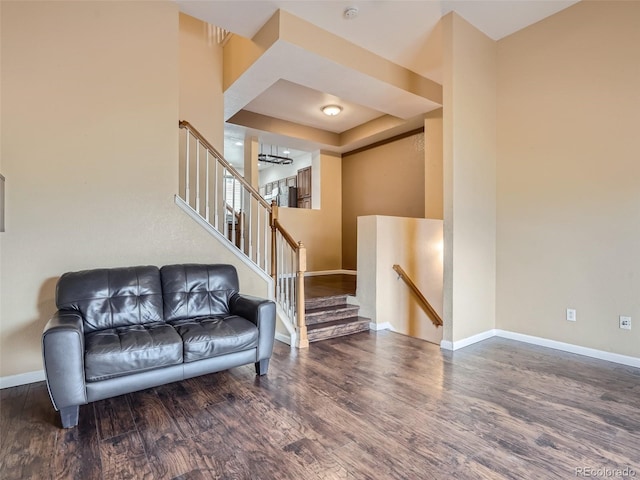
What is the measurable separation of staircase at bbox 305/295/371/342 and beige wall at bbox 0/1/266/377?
4.86ft

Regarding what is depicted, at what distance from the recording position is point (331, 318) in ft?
14.1

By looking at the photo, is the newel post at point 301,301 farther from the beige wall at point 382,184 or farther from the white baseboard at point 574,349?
the beige wall at point 382,184

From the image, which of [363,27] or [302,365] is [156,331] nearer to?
[302,365]

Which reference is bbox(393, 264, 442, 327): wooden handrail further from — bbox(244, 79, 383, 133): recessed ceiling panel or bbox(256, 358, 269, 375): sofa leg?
bbox(244, 79, 383, 133): recessed ceiling panel

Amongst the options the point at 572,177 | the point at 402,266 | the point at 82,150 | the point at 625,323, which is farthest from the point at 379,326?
the point at 82,150

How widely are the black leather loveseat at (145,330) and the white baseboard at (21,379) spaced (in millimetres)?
746

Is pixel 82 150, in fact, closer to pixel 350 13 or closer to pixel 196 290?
pixel 196 290

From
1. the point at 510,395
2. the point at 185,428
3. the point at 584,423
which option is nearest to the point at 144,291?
the point at 185,428

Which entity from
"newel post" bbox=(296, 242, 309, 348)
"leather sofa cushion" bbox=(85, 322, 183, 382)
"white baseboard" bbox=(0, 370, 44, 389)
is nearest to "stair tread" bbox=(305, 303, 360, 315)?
"newel post" bbox=(296, 242, 309, 348)

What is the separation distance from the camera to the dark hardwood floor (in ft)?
5.70

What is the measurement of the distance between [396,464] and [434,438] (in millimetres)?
357

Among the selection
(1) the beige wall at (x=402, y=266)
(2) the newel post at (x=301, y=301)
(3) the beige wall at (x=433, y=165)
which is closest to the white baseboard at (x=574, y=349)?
(1) the beige wall at (x=402, y=266)

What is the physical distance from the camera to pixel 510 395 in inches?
100

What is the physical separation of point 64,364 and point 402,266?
3944 millimetres
